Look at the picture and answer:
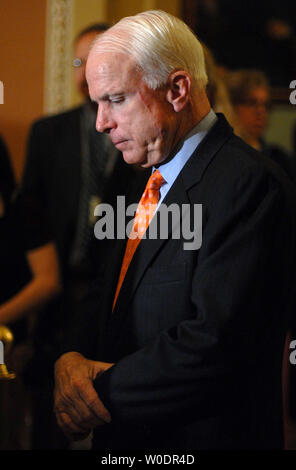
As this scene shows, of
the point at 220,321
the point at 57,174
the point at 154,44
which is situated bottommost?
the point at 220,321

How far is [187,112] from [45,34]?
100 inches

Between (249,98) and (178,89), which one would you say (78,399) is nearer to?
(178,89)

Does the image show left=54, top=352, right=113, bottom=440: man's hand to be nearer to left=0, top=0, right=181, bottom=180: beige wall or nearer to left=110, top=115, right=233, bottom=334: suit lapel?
left=110, top=115, right=233, bottom=334: suit lapel

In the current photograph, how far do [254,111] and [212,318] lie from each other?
2111 mm

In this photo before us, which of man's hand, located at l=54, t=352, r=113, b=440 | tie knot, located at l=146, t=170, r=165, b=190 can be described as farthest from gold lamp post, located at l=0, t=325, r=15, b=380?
tie knot, located at l=146, t=170, r=165, b=190

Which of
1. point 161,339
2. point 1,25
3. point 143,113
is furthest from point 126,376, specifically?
point 1,25

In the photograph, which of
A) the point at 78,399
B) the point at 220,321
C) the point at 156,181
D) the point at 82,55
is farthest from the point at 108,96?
the point at 82,55

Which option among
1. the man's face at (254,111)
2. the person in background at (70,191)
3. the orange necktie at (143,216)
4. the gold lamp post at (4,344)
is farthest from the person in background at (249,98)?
the gold lamp post at (4,344)

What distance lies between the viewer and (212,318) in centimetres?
142

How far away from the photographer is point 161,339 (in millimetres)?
1501

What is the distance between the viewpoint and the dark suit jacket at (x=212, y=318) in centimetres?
144

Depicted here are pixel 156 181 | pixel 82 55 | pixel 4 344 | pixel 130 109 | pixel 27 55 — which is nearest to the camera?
pixel 130 109

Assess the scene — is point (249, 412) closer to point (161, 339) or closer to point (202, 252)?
point (161, 339)

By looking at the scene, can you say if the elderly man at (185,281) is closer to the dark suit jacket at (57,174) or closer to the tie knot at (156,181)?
the tie knot at (156,181)
